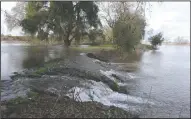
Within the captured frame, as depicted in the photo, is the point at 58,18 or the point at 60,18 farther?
the point at 58,18

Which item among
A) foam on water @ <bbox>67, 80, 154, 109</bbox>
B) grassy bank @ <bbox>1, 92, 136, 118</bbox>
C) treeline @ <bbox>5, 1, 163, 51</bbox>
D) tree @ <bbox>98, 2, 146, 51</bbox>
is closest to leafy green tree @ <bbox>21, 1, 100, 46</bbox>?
treeline @ <bbox>5, 1, 163, 51</bbox>

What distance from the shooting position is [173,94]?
45.3 ft

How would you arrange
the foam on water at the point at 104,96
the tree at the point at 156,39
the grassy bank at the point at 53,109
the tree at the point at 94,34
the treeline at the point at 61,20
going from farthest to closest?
the tree at the point at 156,39, the tree at the point at 94,34, the treeline at the point at 61,20, the foam on water at the point at 104,96, the grassy bank at the point at 53,109

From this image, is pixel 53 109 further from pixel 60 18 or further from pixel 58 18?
pixel 58 18

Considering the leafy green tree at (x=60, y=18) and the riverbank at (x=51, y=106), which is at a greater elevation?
the leafy green tree at (x=60, y=18)

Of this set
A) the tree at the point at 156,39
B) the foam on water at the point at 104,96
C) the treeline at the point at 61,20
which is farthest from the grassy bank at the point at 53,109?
the tree at the point at 156,39

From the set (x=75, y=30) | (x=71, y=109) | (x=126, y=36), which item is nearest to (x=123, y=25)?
(x=126, y=36)

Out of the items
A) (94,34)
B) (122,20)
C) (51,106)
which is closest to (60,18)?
(94,34)

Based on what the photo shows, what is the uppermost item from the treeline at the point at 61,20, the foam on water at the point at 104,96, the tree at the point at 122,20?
the treeline at the point at 61,20

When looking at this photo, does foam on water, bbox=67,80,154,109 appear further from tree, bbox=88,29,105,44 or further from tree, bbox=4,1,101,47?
tree, bbox=88,29,105,44

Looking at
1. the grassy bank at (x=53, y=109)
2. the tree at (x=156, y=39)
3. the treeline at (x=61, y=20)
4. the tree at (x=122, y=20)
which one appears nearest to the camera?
the grassy bank at (x=53, y=109)

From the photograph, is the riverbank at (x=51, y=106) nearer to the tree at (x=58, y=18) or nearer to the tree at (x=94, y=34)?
the tree at (x=58, y=18)

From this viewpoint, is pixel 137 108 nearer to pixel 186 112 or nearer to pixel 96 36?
pixel 186 112

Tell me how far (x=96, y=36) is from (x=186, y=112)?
32.6 metres
